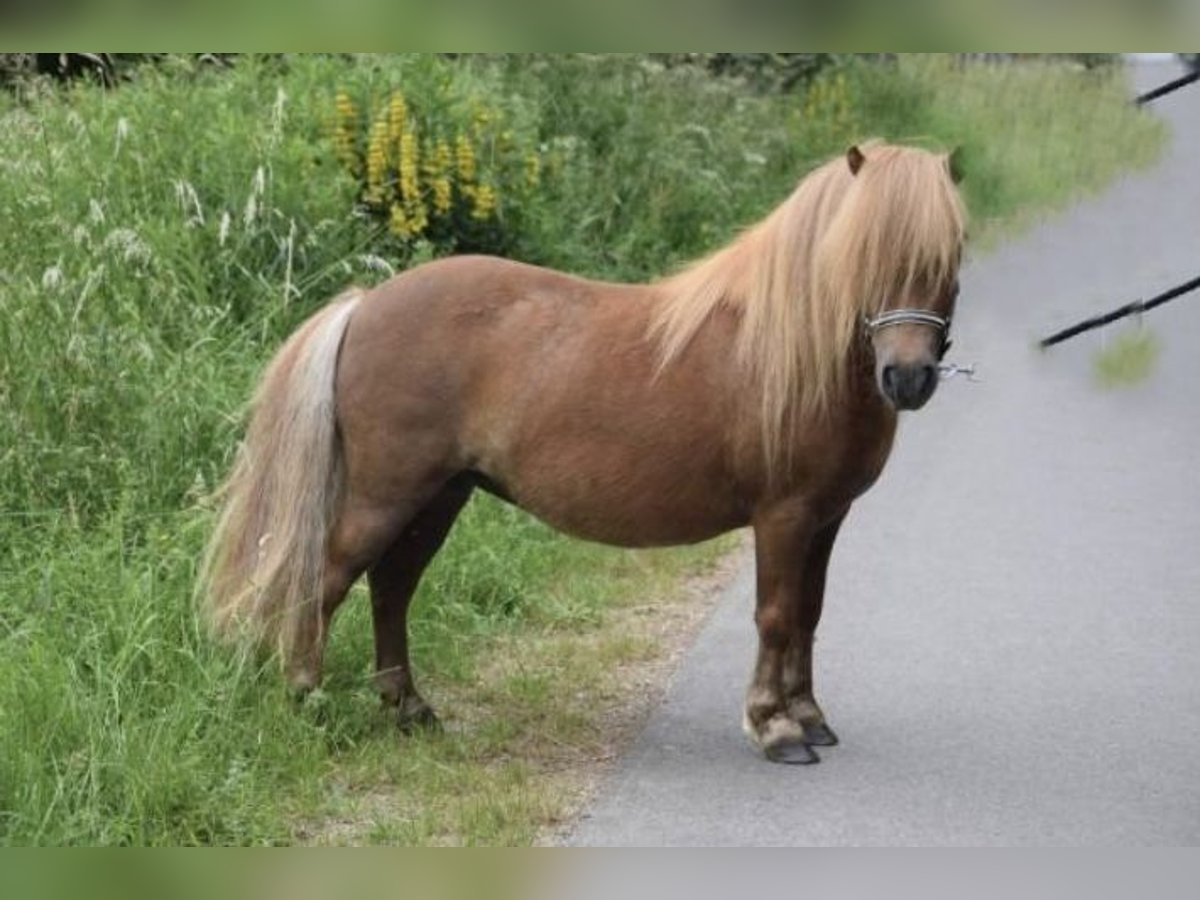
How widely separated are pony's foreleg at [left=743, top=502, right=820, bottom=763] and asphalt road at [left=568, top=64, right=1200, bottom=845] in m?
0.09

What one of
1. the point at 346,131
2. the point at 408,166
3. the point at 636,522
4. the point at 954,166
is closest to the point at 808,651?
the point at 636,522

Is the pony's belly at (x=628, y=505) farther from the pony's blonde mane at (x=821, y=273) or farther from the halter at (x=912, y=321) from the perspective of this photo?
the halter at (x=912, y=321)

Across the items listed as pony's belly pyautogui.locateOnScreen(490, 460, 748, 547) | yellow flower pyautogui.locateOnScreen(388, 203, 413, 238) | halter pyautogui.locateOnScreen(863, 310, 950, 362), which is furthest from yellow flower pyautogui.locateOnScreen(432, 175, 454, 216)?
halter pyautogui.locateOnScreen(863, 310, 950, 362)

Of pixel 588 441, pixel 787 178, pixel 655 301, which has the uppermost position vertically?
pixel 787 178

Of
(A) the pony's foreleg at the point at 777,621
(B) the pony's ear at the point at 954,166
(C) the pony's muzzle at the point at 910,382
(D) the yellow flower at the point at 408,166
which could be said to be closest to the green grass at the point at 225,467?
(D) the yellow flower at the point at 408,166

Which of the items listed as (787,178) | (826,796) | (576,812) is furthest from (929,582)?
(787,178)

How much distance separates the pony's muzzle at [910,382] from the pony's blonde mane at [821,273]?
0.22 metres

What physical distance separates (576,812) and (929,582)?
3153 mm

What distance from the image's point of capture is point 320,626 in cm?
596

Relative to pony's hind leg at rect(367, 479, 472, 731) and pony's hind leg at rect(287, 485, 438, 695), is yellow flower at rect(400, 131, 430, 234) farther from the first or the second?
pony's hind leg at rect(287, 485, 438, 695)

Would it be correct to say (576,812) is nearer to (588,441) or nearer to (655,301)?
(588,441)

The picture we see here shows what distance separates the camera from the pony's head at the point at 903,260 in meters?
5.45

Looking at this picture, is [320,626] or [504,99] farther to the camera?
[504,99]

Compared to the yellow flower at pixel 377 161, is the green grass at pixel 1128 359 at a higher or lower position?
lower
